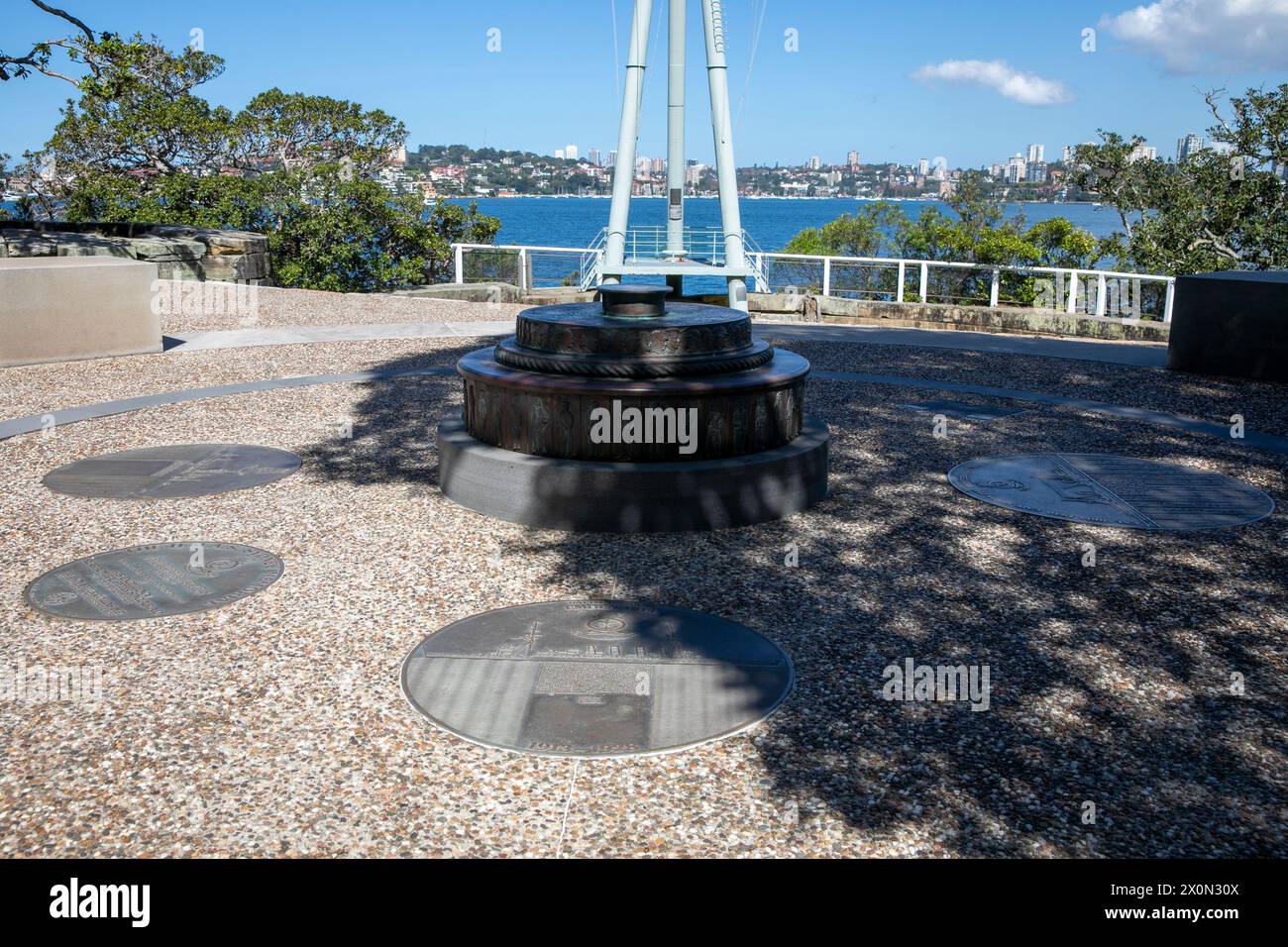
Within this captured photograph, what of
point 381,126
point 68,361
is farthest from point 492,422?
point 381,126

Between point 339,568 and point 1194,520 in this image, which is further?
point 1194,520

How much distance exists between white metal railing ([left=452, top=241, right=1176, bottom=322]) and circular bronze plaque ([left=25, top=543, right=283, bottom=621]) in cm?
1357

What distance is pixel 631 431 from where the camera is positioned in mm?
6625

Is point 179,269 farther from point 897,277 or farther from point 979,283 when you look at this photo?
point 979,283

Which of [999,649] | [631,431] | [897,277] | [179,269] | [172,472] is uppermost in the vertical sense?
[897,277]

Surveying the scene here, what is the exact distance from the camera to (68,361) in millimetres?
11953

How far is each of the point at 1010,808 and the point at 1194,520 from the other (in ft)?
13.5

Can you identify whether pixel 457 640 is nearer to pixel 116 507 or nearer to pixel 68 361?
pixel 116 507

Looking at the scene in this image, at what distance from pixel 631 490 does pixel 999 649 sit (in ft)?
7.95

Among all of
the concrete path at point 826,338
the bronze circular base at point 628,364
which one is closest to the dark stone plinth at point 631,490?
the bronze circular base at point 628,364

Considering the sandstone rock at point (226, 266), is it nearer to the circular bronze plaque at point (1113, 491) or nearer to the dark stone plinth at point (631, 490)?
the dark stone plinth at point (631, 490)

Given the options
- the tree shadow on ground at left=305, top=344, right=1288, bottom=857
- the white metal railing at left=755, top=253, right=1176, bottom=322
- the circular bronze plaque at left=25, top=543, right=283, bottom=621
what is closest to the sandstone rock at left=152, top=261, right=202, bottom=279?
the white metal railing at left=755, top=253, right=1176, bottom=322

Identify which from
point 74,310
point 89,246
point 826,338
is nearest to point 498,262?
point 89,246

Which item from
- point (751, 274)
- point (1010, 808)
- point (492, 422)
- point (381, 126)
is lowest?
point (1010, 808)
